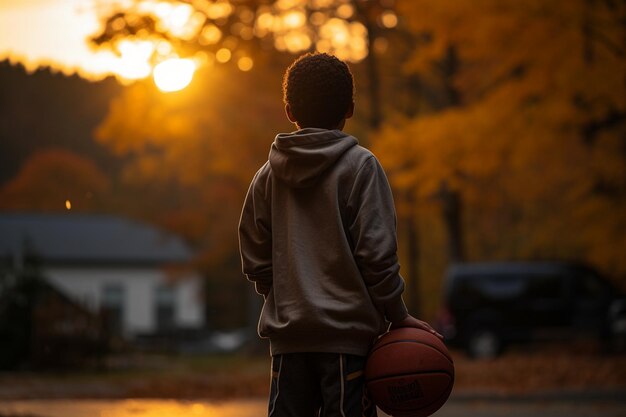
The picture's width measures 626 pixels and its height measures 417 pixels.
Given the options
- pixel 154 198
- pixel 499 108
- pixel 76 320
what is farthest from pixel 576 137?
pixel 154 198

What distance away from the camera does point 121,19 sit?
19.3m

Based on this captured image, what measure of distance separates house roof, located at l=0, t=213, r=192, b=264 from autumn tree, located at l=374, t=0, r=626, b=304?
46092 mm

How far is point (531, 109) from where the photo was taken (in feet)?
57.5

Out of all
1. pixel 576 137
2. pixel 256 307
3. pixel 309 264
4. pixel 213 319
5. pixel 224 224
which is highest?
pixel 309 264

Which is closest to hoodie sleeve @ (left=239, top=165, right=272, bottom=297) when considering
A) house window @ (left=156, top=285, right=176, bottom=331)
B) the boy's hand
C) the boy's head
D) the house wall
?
A: the boy's head

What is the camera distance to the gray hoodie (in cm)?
374

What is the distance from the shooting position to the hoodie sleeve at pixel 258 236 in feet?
13.0

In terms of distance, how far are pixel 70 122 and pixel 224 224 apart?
33233 millimetres

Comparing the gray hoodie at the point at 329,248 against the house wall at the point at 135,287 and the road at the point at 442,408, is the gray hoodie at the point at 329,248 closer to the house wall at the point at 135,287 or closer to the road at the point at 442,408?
the road at the point at 442,408

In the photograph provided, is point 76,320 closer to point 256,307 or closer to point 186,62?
point 186,62

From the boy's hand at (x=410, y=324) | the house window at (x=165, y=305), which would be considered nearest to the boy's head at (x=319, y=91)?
the boy's hand at (x=410, y=324)

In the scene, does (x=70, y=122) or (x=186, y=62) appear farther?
(x=70, y=122)

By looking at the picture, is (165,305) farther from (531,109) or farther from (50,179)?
(531,109)

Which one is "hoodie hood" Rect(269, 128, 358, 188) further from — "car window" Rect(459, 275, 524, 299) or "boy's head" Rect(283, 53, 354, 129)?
"car window" Rect(459, 275, 524, 299)
